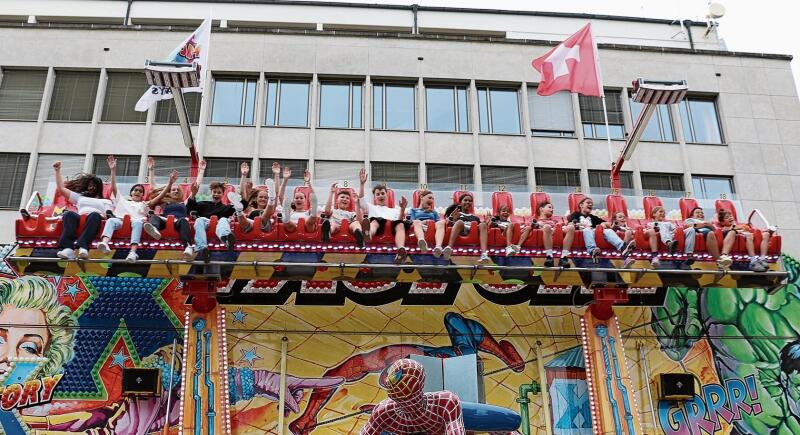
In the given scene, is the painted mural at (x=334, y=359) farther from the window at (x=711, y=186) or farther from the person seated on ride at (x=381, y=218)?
the window at (x=711, y=186)

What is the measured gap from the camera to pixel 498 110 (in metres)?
20.7

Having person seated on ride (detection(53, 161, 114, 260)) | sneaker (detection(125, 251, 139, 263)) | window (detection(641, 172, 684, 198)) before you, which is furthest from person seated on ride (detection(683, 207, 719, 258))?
person seated on ride (detection(53, 161, 114, 260))

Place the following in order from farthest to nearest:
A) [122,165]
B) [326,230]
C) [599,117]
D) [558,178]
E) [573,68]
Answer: [599,117], [558,178], [122,165], [573,68], [326,230]

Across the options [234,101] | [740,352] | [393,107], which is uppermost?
[234,101]

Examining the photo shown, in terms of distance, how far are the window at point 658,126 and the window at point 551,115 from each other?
1.87 m

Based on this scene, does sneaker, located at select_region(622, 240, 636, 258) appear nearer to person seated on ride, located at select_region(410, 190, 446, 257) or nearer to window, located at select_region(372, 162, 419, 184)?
person seated on ride, located at select_region(410, 190, 446, 257)

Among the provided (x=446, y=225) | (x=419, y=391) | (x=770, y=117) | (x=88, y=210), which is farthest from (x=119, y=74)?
(x=770, y=117)

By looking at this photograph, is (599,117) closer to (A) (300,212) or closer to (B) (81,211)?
(A) (300,212)

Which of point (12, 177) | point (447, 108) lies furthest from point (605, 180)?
point (12, 177)

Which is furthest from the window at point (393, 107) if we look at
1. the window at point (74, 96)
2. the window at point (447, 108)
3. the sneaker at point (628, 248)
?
the sneaker at point (628, 248)

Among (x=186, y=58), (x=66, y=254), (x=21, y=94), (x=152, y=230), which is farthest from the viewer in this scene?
(x=21, y=94)

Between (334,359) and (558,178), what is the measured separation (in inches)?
365

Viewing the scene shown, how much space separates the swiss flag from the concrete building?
405 centimetres

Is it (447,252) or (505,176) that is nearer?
(447,252)
